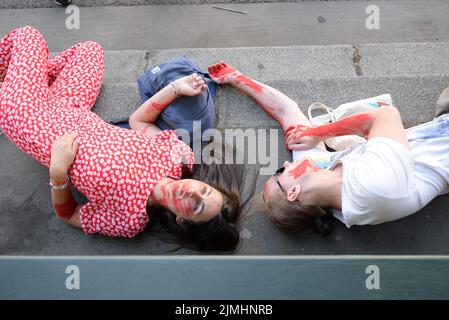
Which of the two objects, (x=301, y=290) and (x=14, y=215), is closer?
(x=301, y=290)

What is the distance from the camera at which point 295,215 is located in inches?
82.5

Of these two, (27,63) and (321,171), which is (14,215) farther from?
(321,171)

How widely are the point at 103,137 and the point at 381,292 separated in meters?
1.66

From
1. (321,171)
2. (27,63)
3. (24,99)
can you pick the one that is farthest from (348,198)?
(27,63)

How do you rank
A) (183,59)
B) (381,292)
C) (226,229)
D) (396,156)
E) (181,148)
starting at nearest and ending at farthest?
(381,292), (396,156), (226,229), (181,148), (183,59)

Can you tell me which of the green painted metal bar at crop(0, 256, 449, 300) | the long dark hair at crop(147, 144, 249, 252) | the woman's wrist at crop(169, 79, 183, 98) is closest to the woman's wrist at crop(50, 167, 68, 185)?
the long dark hair at crop(147, 144, 249, 252)

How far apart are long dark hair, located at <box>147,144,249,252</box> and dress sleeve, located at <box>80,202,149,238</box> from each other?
81 millimetres

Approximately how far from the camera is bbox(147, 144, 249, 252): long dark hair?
2.06 meters

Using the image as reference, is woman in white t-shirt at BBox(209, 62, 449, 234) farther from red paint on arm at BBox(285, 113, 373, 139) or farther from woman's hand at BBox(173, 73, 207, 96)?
woman's hand at BBox(173, 73, 207, 96)

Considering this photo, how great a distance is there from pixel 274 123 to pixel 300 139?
1.00 ft

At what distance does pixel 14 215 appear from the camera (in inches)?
94.0

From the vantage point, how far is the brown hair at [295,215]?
6.86 ft

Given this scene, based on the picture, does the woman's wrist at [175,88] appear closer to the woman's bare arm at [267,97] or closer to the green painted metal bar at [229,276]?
the woman's bare arm at [267,97]

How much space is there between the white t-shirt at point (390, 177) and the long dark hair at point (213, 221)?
0.55 metres
